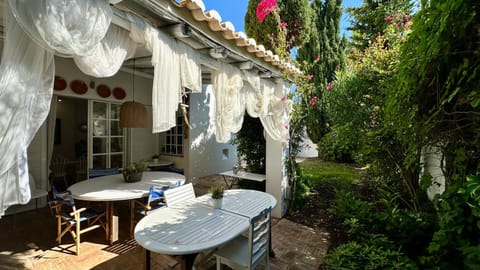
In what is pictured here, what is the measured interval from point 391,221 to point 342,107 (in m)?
1.80

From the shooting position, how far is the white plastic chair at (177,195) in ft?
8.91

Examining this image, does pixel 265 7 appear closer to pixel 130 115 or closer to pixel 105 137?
pixel 130 115

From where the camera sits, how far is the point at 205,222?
86.2 inches

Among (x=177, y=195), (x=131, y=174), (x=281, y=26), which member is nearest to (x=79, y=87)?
(x=131, y=174)

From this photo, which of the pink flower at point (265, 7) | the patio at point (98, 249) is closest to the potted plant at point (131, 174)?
the patio at point (98, 249)

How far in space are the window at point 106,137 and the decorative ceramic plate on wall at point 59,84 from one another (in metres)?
0.72

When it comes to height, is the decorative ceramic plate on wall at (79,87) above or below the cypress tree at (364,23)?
below

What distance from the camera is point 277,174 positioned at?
13.7ft

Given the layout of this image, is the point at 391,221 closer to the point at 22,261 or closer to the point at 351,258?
the point at 351,258

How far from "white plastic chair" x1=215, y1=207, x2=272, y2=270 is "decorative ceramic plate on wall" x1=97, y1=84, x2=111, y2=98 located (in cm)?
498

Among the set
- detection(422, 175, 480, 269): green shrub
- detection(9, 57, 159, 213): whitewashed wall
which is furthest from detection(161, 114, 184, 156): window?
detection(422, 175, 480, 269): green shrub

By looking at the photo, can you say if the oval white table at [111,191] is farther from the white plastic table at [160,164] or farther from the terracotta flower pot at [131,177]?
the white plastic table at [160,164]

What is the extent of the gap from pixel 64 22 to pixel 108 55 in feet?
1.62

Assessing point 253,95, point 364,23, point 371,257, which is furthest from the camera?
point 364,23
